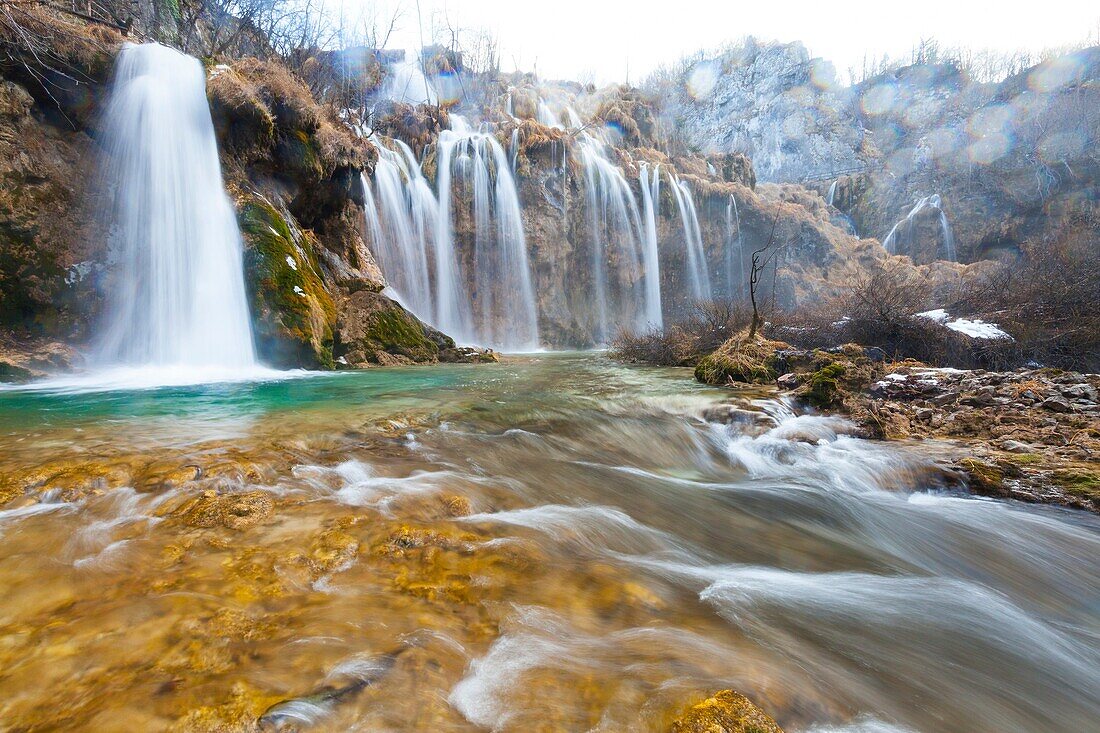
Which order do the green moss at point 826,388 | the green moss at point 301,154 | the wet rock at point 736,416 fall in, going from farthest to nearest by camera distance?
the green moss at point 301,154, the green moss at point 826,388, the wet rock at point 736,416

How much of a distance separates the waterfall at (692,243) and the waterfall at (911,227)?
16392 millimetres

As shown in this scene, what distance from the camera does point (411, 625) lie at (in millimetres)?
1742

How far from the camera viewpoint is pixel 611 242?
26.3m

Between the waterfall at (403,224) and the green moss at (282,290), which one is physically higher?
the waterfall at (403,224)

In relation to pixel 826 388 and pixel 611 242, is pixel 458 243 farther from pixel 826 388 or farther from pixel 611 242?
pixel 826 388

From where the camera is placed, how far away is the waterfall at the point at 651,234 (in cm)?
2712

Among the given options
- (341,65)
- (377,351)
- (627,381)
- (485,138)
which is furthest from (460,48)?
(627,381)

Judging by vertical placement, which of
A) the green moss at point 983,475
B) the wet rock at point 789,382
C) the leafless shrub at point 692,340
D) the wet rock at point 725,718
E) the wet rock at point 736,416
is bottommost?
the green moss at point 983,475

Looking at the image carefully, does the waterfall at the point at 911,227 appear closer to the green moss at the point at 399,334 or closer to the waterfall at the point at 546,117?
the waterfall at the point at 546,117

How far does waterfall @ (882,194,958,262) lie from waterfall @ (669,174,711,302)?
1639cm

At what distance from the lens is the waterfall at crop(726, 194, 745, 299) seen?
2984cm

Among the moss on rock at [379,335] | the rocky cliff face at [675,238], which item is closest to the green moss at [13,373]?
the moss on rock at [379,335]

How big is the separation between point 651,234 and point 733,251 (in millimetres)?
6906

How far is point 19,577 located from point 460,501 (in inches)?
76.1
